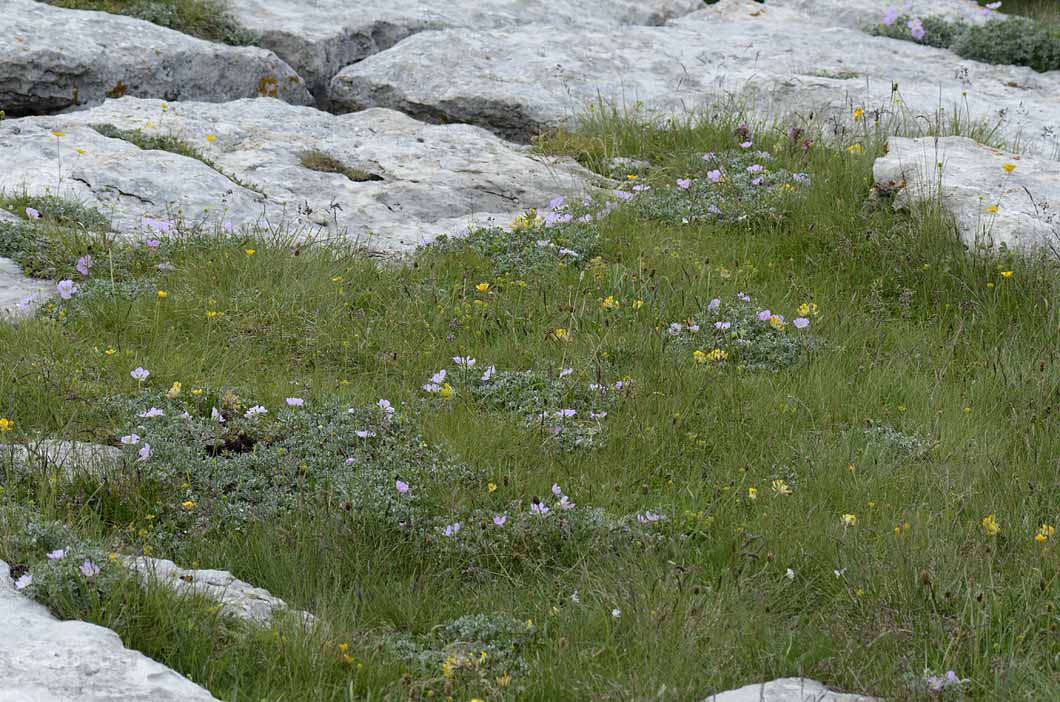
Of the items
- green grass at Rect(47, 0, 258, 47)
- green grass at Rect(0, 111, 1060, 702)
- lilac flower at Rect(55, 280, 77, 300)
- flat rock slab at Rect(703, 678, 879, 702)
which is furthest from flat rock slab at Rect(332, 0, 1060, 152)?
flat rock slab at Rect(703, 678, 879, 702)

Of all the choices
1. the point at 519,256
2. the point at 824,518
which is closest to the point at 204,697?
the point at 824,518

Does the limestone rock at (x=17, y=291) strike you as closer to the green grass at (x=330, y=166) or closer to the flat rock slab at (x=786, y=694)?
the green grass at (x=330, y=166)

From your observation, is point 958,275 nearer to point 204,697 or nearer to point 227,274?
point 227,274

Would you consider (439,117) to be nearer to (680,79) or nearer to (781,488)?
(680,79)

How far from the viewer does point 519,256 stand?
246 inches

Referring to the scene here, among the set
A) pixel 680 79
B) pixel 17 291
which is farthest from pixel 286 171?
pixel 680 79

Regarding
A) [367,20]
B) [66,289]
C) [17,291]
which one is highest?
[367,20]

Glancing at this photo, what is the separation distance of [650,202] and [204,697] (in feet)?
16.1

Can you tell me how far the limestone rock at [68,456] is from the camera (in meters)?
4.01

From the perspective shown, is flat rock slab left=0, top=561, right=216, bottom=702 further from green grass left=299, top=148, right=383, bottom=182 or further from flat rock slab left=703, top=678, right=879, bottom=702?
green grass left=299, top=148, right=383, bottom=182

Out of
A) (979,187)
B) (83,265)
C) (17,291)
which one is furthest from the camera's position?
(979,187)

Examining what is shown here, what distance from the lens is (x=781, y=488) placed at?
4.17m

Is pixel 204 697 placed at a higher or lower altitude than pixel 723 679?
higher

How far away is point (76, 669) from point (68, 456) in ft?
5.30
